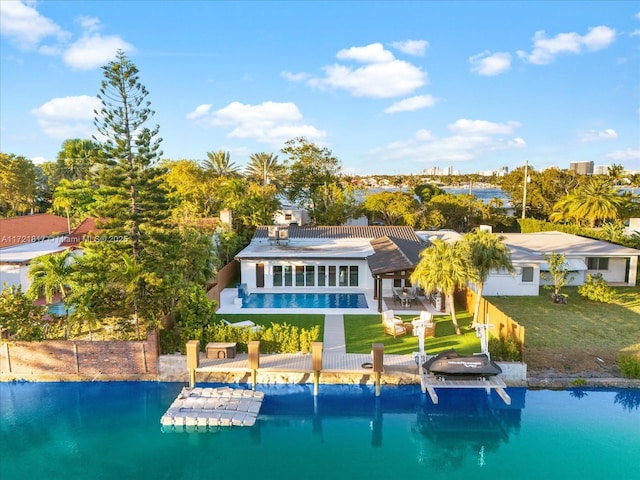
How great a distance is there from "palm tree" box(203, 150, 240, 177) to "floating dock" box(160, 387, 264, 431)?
38.0m

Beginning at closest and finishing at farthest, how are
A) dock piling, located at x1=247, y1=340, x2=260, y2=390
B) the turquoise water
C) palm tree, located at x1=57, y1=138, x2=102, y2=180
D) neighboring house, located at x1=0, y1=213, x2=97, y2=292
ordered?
1. the turquoise water
2. dock piling, located at x1=247, y1=340, x2=260, y2=390
3. neighboring house, located at x1=0, y1=213, x2=97, y2=292
4. palm tree, located at x1=57, y1=138, x2=102, y2=180

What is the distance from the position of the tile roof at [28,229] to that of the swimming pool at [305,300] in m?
13.8

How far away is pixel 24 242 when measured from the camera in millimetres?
25609

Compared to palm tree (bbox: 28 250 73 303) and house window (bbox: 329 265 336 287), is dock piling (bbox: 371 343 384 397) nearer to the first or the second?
palm tree (bbox: 28 250 73 303)

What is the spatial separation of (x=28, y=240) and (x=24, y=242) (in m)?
0.85

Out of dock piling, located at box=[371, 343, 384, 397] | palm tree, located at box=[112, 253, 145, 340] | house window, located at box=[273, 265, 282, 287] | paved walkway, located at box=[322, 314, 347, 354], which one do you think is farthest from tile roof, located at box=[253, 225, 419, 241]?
dock piling, located at box=[371, 343, 384, 397]

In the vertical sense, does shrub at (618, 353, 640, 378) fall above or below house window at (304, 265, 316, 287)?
below

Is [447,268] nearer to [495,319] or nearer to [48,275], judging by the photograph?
[495,319]

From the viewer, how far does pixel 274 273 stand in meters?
22.1

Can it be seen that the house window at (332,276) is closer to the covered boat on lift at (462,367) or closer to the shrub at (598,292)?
the covered boat on lift at (462,367)

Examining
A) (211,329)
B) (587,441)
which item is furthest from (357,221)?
(587,441)

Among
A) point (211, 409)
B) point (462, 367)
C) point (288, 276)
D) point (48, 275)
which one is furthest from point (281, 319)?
point (48, 275)

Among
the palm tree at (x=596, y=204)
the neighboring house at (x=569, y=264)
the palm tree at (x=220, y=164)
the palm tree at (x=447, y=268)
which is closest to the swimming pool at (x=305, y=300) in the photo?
the palm tree at (x=447, y=268)

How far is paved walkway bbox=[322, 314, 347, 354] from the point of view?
13.7m
